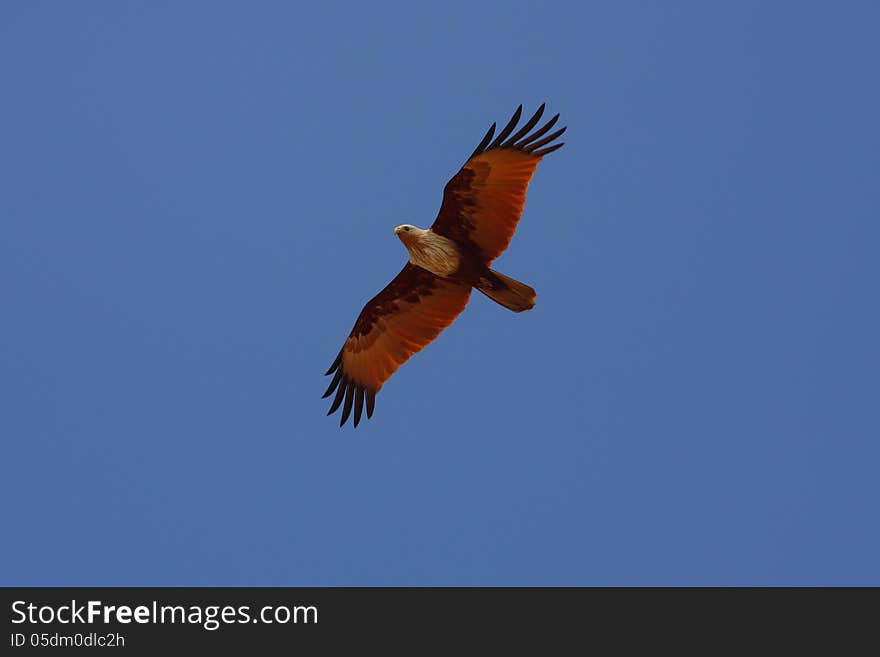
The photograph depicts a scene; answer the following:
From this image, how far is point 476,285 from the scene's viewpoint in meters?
14.6

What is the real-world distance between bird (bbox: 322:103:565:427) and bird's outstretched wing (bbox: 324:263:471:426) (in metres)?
0.01

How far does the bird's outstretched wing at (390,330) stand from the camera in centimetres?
1542

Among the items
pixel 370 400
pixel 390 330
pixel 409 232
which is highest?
pixel 409 232

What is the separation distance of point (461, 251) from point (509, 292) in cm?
88

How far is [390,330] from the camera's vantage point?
52.0 feet

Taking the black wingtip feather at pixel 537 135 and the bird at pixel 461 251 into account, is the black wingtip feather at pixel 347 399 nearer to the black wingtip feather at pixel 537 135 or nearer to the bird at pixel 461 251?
the bird at pixel 461 251

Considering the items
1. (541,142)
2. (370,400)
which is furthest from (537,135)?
(370,400)

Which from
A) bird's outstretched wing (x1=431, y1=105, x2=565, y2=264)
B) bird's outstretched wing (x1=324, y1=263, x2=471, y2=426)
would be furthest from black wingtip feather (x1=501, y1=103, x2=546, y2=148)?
bird's outstretched wing (x1=324, y1=263, x2=471, y2=426)

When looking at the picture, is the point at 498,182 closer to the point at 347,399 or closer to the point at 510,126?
the point at 510,126

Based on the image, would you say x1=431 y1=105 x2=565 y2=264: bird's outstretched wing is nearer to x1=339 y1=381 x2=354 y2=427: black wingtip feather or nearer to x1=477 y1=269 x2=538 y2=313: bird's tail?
x1=477 y1=269 x2=538 y2=313: bird's tail

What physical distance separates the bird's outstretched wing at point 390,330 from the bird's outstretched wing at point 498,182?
1.11 meters
